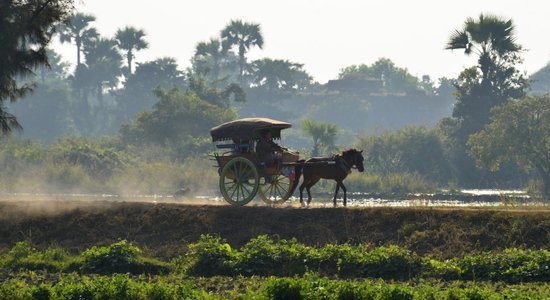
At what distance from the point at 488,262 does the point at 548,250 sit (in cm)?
193

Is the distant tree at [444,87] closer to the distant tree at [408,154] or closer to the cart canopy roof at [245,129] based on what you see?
the distant tree at [408,154]

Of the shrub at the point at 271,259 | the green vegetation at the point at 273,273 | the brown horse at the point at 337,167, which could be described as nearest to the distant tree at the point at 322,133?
the brown horse at the point at 337,167

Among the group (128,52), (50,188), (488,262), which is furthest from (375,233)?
(128,52)

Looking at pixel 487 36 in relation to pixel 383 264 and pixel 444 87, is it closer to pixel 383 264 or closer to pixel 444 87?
pixel 383 264

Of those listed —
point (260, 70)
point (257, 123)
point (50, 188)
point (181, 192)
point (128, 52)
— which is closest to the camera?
point (257, 123)

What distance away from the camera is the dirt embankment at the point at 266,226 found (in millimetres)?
21828

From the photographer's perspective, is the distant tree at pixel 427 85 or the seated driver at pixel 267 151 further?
the distant tree at pixel 427 85

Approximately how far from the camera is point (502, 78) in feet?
199

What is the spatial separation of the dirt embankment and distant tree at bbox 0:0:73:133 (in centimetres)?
400

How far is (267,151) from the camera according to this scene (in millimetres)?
26203

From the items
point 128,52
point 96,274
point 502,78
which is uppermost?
point 128,52

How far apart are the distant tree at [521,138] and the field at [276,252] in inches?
1108

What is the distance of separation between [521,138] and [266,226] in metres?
31.5

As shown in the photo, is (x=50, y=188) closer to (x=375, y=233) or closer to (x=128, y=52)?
(x=375, y=233)
